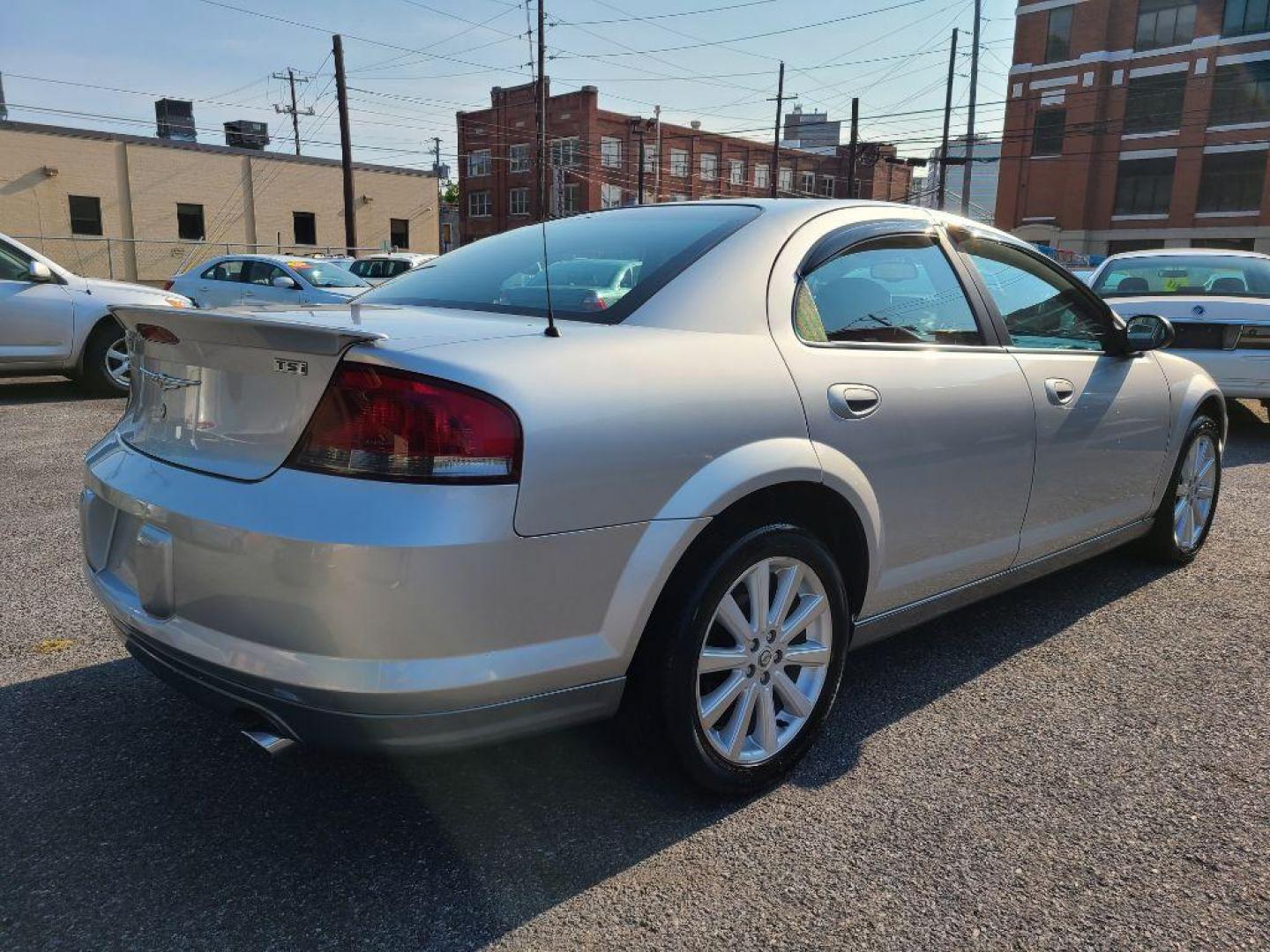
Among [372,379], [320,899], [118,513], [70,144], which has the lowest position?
[320,899]

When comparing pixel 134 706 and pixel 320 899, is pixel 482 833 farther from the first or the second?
pixel 134 706

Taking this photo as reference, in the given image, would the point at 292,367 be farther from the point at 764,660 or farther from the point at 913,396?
the point at 913,396

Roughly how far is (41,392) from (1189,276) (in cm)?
1140

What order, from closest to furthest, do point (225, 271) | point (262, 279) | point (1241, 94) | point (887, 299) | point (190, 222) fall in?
1. point (887, 299)
2. point (262, 279)
3. point (225, 271)
4. point (190, 222)
5. point (1241, 94)

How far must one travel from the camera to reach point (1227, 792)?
263cm

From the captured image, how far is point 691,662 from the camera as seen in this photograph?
7.61 ft

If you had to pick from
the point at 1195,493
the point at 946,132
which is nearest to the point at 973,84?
the point at 946,132

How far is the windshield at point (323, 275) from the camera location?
1495 centimetres

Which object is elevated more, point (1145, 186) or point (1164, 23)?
point (1164, 23)

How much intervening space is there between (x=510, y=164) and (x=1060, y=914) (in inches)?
2418

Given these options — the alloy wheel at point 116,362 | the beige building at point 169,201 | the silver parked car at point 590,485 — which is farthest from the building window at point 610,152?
the silver parked car at point 590,485

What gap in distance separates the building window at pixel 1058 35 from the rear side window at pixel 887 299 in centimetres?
5303

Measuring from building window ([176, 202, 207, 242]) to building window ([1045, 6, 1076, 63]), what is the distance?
40.6 metres

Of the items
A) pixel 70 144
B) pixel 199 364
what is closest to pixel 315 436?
pixel 199 364
